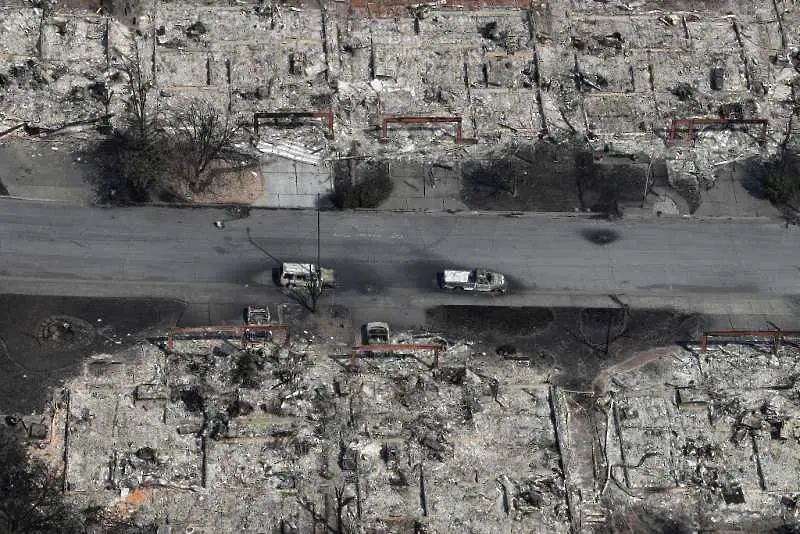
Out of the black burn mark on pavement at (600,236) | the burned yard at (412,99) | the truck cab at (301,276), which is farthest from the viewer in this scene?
the burned yard at (412,99)

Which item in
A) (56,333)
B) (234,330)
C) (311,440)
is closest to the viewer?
(311,440)

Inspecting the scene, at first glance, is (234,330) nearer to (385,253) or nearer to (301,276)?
(301,276)

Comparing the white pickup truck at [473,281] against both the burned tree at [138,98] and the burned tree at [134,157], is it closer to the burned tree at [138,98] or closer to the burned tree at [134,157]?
the burned tree at [134,157]

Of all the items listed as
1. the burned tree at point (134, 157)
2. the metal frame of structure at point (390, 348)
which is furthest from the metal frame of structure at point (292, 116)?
the metal frame of structure at point (390, 348)

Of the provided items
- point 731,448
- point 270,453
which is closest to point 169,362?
point 270,453

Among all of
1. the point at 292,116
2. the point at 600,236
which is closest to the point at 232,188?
the point at 292,116

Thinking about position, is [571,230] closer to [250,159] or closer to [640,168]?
[640,168]

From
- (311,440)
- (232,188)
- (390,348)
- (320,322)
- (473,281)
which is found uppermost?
(232,188)
